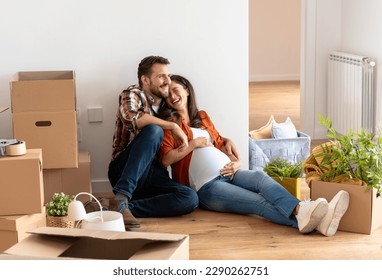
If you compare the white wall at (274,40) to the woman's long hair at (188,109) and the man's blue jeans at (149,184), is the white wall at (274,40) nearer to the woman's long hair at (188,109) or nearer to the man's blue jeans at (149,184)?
the woman's long hair at (188,109)

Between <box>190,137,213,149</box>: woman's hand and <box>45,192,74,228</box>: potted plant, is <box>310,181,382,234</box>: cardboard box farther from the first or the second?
<box>45,192,74,228</box>: potted plant

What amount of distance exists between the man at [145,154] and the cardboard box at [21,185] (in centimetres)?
62

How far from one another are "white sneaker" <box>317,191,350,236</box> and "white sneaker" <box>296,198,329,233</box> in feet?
0.09

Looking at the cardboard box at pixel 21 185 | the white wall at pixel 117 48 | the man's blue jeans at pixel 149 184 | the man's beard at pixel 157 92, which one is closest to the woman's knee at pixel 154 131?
the man's blue jeans at pixel 149 184

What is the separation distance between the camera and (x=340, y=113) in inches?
230

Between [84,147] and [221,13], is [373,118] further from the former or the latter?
[84,147]

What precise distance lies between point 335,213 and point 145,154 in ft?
3.33

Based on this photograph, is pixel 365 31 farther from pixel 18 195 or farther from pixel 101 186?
pixel 18 195

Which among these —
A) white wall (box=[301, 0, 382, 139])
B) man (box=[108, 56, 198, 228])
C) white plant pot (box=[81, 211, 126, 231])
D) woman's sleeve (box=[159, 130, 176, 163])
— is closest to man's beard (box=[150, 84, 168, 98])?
man (box=[108, 56, 198, 228])

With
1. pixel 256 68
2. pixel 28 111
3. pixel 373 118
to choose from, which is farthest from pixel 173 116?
pixel 256 68

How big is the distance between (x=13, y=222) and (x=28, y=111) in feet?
2.68

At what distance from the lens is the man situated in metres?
3.88

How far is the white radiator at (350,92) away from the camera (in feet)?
17.7

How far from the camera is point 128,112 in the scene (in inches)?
157
